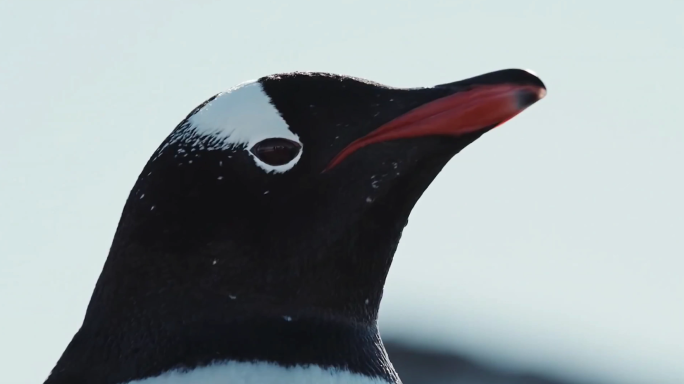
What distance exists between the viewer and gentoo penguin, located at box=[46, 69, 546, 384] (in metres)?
3.65

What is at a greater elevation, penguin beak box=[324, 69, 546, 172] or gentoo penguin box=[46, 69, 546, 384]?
penguin beak box=[324, 69, 546, 172]

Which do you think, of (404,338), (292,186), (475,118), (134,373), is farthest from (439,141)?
(404,338)

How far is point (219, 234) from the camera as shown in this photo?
147 inches

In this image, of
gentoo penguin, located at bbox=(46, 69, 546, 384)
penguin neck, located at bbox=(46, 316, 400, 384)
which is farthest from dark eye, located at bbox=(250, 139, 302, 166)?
penguin neck, located at bbox=(46, 316, 400, 384)

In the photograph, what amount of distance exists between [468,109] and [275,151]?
1.58 ft

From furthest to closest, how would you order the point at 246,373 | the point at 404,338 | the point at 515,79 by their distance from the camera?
the point at 404,338, the point at 515,79, the point at 246,373

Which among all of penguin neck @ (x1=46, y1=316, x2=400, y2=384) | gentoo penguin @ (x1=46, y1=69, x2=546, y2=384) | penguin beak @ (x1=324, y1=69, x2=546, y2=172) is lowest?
penguin neck @ (x1=46, y1=316, x2=400, y2=384)

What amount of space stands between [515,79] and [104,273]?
1.12 metres

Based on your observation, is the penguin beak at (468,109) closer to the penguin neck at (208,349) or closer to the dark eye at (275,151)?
the dark eye at (275,151)

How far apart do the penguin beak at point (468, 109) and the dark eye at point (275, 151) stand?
120 mm

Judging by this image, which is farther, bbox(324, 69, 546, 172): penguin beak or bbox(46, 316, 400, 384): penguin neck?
bbox(324, 69, 546, 172): penguin beak

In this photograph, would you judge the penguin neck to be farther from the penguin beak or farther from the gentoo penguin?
the penguin beak

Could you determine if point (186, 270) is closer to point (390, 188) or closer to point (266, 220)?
point (266, 220)

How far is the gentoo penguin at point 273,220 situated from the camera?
3.65m
